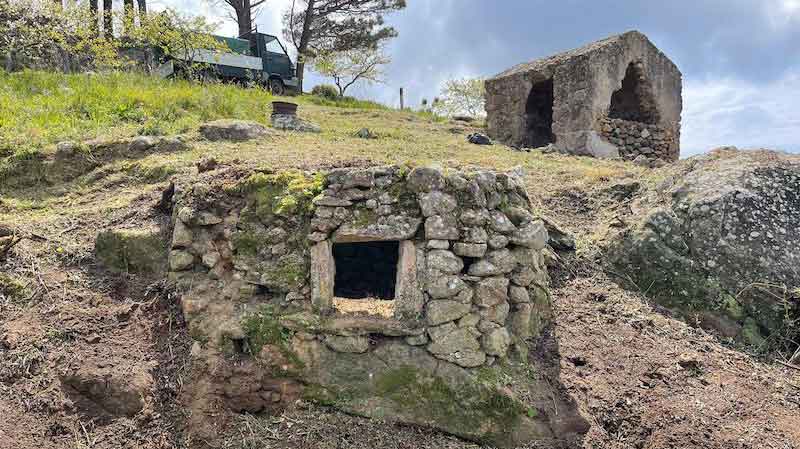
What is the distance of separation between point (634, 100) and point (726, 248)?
7884mm

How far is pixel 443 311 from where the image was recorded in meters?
3.75

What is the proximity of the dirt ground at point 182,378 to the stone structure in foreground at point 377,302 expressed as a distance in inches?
7.8

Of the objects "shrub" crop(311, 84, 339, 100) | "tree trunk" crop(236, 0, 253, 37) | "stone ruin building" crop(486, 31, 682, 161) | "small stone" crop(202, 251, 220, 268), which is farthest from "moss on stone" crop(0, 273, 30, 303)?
"tree trunk" crop(236, 0, 253, 37)

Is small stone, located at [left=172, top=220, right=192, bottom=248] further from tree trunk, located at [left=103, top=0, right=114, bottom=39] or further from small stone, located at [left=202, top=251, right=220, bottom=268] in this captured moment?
tree trunk, located at [left=103, top=0, right=114, bottom=39]

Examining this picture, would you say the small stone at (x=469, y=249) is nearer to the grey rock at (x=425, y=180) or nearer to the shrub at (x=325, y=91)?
the grey rock at (x=425, y=180)

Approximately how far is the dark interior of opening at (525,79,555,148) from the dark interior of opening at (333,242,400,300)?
27.6 ft

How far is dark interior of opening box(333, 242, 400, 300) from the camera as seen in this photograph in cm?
534

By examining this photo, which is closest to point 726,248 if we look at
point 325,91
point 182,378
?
point 182,378

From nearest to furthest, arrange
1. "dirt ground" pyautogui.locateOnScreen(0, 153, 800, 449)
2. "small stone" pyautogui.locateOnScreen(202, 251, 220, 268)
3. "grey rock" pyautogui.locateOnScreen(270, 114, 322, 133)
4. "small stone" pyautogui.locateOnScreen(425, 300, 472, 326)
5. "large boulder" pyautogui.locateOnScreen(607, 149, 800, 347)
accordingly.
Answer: "dirt ground" pyautogui.locateOnScreen(0, 153, 800, 449)
"small stone" pyautogui.locateOnScreen(425, 300, 472, 326)
"small stone" pyautogui.locateOnScreen(202, 251, 220, 268)
"large boulder" pyautogui.locateOnScreen(607, 149, 800, 347)
"grey rock" pyautogui.locateOnScreen(270, 114, 322, 133)

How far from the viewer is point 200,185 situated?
4.32 meters

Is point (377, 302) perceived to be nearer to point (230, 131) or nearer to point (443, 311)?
point (443, 311)

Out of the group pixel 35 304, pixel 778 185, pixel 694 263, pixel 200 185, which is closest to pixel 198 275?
pixel 200 185

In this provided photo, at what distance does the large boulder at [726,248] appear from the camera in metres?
4.68

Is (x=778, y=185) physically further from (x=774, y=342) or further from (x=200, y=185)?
(x=200, y=185)
